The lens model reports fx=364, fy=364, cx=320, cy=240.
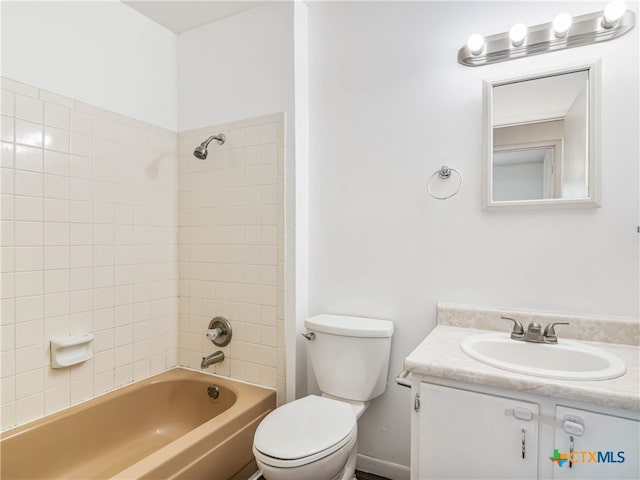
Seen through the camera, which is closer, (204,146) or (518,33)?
(518,33)

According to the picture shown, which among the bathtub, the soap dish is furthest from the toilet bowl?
the soap dish

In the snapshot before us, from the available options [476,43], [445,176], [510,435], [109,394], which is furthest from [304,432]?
[476,43]

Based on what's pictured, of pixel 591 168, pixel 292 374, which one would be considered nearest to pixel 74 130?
pixel 292 374

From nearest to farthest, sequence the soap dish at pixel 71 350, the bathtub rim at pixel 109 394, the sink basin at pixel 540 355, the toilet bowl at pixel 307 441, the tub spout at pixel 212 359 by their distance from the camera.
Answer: the sink basin at pixel 540 355
the toilet bowl at pixel 307 441
the bathtub rim at pixel 109 394
the soap dish at pixel 71 350
the tub spout at pixel 212 359

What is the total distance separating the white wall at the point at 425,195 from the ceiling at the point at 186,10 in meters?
0.45

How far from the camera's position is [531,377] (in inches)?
41.1

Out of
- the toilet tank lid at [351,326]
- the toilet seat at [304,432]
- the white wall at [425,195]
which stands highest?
the white wall at [425,195]

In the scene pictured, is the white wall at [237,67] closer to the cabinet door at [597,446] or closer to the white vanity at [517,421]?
the white vanity at [517,421]

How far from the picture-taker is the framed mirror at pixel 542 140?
4.68 ft

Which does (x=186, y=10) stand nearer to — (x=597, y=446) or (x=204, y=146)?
(x=204, y=146)

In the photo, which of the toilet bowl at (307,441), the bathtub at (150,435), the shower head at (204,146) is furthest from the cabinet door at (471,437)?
the shower head at (204,146)

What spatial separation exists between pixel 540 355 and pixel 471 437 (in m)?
0.46

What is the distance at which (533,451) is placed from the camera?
1053 mm

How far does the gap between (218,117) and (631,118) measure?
196cm
